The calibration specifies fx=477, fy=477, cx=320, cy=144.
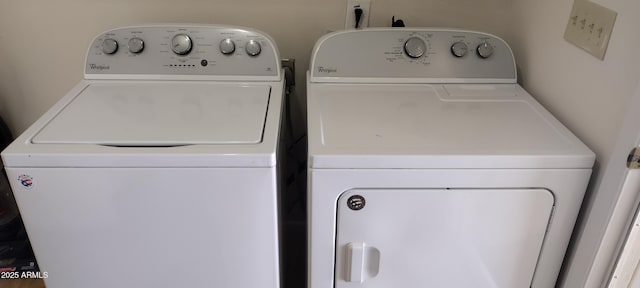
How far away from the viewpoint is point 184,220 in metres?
1.12

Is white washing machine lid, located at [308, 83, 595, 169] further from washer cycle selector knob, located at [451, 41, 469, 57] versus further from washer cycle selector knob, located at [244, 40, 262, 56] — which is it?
washer cycle selector knob, located at [244, 40, 262, 56]

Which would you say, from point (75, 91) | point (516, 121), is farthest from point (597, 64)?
point (75, 91)

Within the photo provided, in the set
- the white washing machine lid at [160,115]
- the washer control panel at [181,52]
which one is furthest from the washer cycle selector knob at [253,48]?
the white washing machine lid at [160,115]

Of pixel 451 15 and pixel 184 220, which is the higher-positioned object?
pixel 451 15

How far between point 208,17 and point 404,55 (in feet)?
2.33

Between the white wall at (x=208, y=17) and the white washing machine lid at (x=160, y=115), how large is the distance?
340 millimetres

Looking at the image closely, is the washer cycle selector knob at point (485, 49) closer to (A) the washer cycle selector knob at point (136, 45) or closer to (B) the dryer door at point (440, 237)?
(B) the dryer door at point (440, 237)

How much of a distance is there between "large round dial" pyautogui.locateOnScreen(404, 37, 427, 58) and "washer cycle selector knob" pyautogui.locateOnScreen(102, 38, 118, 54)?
2.98 feet

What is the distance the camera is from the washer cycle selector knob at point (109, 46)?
1483mm

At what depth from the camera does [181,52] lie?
1.49 metres

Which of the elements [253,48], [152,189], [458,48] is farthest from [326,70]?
[152,189]

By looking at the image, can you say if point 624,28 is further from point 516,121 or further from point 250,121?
point 250,121

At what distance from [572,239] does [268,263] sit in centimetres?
78

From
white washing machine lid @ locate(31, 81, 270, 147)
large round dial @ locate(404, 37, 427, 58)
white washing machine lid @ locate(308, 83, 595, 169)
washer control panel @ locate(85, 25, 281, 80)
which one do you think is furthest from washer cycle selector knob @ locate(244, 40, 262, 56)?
large round dial @ locate(404, 37, 427, 58)
